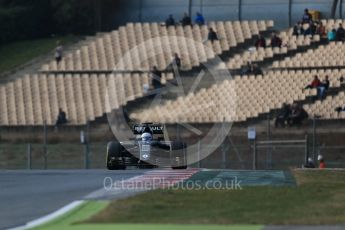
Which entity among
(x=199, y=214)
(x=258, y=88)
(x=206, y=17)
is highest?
(x=206, y=17)

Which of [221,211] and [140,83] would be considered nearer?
[221,211]

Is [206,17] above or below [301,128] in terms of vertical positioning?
above

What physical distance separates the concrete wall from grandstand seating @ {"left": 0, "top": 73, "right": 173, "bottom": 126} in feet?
25.2

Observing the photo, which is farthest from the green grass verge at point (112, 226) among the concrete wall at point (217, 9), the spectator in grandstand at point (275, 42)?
the concrete wall at point (217, 9)

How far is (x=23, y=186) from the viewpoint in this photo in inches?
846

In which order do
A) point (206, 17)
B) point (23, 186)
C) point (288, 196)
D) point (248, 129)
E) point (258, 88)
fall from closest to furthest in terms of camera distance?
point (288, 196), point (23, 186), point (248, 129), point (258, 88), point (206, 17)

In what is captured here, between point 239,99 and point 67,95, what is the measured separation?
666 cm

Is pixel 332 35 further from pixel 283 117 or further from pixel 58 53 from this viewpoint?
pixel 58 53

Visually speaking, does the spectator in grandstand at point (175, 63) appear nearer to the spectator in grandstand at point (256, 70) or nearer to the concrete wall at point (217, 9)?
the spectator in grandstand at point (256, 70)

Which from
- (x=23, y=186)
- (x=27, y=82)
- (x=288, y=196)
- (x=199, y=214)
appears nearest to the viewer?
(x=199, y=214)

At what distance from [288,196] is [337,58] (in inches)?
1015

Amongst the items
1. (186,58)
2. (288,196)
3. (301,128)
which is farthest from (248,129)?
(288,196)

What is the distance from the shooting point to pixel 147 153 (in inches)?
1049

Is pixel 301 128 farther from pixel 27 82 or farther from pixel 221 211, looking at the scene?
pixel 221 211
